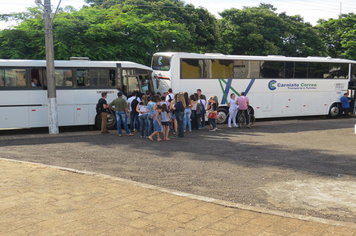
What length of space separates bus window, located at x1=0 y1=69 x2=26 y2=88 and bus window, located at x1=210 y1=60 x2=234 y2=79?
8429 millimetres

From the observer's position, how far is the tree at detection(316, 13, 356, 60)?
4180 centimetres

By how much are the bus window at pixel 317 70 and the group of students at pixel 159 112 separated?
21.3 ft

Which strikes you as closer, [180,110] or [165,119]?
[165,119]

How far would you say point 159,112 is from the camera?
504 inches

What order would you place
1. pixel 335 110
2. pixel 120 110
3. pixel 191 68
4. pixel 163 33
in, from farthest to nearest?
pixel 163 33, pixel 335 110, pixel 191 68, pixel 120 110

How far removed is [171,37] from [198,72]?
6.50m

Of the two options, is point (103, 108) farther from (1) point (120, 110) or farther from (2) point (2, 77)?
(2) point (2, 77)

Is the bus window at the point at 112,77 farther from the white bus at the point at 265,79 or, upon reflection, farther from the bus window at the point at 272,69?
the bus window at the point at 272,69

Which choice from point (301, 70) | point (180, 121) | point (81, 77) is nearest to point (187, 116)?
point (180, 121)

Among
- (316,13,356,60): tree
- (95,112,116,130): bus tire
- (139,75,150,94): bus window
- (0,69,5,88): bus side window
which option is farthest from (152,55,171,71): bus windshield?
(316,13,356,60): tree

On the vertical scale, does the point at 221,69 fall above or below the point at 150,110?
above

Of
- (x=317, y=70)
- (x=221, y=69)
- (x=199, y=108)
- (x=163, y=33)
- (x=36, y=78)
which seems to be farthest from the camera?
(x=163, y=33)

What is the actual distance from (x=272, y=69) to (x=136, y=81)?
295 inches

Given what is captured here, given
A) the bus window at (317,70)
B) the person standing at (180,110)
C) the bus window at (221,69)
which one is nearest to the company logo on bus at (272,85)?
the bus window at (221,69)
